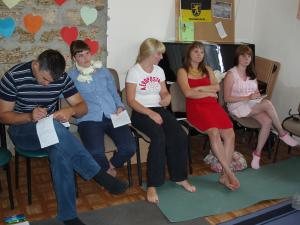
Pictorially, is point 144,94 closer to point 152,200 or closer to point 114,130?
point 114,130

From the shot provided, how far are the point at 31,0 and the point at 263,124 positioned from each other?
7.52 ft

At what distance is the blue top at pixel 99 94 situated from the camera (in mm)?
2789

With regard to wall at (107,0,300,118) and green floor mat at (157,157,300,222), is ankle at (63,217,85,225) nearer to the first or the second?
green floor mat at (157,157,300,222)

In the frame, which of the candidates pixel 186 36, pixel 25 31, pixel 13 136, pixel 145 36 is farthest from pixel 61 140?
pixel 186 36

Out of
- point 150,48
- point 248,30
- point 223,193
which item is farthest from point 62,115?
point 248,30

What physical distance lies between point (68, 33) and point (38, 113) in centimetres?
126

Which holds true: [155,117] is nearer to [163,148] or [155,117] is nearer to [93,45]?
[163,148]

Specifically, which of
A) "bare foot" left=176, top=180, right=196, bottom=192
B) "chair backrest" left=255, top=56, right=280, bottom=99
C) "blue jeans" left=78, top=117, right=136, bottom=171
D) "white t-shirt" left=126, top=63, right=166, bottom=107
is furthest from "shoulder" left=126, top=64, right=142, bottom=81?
"chair backrest" left=255, top=56, right=280, bottom=99

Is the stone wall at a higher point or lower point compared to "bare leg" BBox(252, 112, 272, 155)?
higher

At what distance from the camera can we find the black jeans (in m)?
2.74

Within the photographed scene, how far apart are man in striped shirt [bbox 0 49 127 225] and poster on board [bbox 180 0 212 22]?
6.07 ft

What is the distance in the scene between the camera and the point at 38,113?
2.33 metres

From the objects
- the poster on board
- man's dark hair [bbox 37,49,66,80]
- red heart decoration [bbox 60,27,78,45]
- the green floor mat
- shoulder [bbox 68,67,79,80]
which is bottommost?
the green floor mat

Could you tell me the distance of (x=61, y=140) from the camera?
2299 mm
